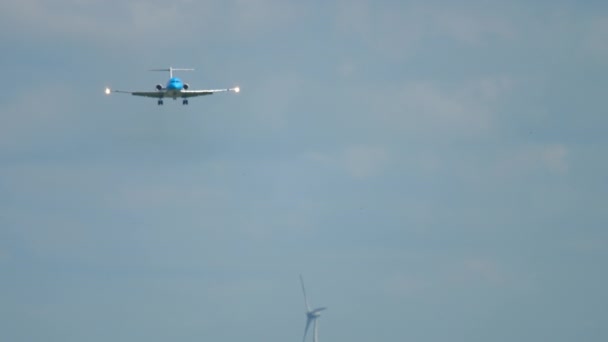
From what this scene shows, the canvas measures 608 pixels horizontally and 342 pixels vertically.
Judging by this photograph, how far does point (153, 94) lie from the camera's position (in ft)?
542

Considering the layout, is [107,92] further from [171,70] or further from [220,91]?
[171,70]

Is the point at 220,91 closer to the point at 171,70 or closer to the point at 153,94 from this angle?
the point at 153,94

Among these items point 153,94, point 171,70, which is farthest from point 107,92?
point 171,70

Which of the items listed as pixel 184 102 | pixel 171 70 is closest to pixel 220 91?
pixel 184 102

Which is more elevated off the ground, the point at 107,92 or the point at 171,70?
the point at 171,70

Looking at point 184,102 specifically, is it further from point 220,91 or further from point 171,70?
point 171,70

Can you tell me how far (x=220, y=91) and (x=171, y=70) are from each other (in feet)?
79.4

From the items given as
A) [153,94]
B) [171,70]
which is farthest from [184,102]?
[171,70]

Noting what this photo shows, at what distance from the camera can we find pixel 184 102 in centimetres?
16512

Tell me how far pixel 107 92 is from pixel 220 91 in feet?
44.9

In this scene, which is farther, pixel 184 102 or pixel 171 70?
pixel 171 70

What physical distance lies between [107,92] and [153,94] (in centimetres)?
871

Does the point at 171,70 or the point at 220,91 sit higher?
the point at 171,70

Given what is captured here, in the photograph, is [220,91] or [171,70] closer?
[220,91]
